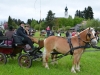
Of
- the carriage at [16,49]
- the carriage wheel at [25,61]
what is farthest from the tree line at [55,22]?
the carriage wheel at [25,61]

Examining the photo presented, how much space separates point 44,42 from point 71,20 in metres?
108

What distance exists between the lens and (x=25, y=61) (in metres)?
8.40

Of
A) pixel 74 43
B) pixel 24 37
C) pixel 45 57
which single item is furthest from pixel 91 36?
pixel 24 37

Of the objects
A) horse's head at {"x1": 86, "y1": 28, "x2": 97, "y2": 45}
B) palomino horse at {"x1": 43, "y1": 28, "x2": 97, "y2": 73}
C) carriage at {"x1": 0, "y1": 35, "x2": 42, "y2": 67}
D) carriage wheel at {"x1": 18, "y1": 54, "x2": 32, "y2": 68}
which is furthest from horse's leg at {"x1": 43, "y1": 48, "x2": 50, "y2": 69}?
horse's head at {"x1": 86, "y1": 28, "x2": 97, "y2": 45}

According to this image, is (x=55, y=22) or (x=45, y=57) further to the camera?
(x=55, y=22)

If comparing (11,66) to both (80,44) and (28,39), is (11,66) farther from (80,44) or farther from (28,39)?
(80,44)

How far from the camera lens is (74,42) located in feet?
27.6

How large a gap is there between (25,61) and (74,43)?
82.7 inches

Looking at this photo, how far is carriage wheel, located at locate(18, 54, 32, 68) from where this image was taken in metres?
8.31

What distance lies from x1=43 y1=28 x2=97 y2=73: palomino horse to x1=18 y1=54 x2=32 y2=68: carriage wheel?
2.33 ft

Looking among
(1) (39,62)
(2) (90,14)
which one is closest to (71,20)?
(2) (90,14)

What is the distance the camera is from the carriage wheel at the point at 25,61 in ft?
27.3

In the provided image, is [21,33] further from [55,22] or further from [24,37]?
[55,22]

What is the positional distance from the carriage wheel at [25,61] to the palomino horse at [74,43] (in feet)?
2.33
